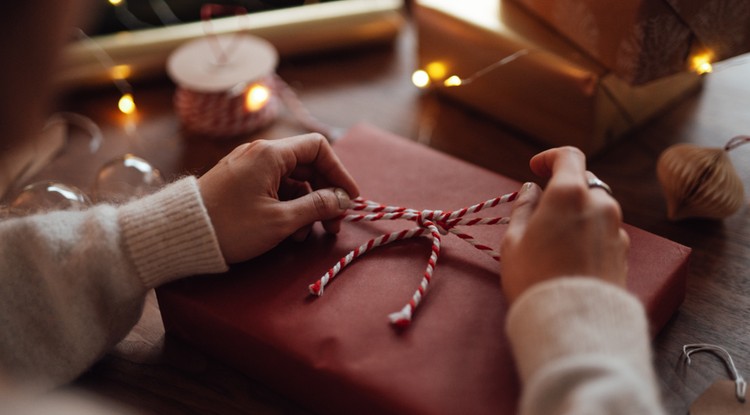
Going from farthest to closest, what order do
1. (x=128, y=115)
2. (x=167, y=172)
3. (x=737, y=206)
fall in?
(x=128, y=115), (x=167, y=172), (x=737, y=206)

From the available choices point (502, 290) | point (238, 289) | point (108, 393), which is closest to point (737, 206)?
point (502, 290)

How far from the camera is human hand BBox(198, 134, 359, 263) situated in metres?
0.71

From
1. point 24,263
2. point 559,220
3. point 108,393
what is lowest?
point 108,393

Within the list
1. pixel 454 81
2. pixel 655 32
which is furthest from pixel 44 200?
pixel 655 32

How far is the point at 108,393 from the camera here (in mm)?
710

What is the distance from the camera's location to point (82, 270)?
0.68 meters

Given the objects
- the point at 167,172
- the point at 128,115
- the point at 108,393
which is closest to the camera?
the point at 108,393

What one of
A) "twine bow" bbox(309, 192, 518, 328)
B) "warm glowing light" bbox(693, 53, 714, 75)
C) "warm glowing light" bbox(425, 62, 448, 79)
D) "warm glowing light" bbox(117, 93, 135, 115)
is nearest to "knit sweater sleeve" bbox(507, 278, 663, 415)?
"twine bow" bbox(309, 192, 518, 328)

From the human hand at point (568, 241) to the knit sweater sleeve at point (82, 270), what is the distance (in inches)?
11.6

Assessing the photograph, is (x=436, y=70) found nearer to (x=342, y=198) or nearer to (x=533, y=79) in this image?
(x=533, y=79)

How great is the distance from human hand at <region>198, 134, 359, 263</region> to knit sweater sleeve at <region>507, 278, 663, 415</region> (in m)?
0.25

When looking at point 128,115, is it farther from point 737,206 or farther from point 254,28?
point 737,206

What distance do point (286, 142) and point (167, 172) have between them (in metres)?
0.32

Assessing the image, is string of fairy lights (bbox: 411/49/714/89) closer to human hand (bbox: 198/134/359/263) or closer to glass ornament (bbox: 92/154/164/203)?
human hand (bbox: 198/134/359/263)
